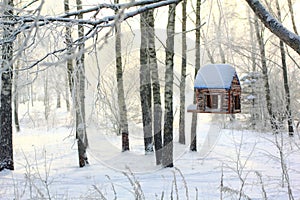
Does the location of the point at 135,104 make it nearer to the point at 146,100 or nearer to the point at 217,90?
the point at 146,100

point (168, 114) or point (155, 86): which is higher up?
point (155, 86)

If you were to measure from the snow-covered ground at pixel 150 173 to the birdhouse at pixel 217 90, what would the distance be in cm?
60

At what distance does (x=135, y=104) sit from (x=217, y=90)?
32.8 ft

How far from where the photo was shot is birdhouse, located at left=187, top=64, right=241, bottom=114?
3.68 m

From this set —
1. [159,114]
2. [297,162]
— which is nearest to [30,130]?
[159,114]

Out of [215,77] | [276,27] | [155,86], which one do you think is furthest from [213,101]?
[155,86]

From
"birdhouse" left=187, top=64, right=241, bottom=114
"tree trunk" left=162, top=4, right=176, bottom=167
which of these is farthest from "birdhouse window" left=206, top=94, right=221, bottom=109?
"tree trunk" left=162, top=4, right=176, bottom=167

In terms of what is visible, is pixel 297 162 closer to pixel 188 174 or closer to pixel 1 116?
pixel 188 174

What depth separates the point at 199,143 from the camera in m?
10.5

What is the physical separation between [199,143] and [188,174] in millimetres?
4631

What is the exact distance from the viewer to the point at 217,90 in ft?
12.4

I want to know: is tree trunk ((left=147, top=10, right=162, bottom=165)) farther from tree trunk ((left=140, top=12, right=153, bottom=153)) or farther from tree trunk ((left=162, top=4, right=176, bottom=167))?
tree trunk ((left=140, top=12, right=153, bottom=153))

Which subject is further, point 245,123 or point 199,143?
point 245,123

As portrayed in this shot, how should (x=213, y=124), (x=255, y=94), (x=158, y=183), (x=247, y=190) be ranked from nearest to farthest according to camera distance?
1. (x=247, y=190)
2. (x=158, y=183)
3. (x=213, y=124)
4. (x=255, y=94)
